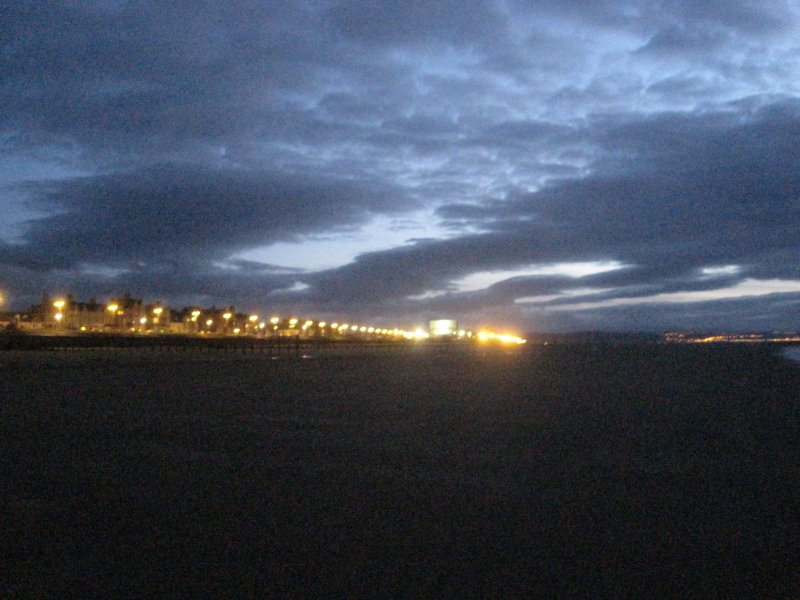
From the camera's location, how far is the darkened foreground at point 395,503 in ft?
23.6

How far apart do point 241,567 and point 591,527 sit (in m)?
3.92

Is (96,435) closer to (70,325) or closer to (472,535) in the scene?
(472,535)

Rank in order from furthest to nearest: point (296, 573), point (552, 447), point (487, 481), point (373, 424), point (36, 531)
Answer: point (373, 424), point (552, 447), point (487, 481), point (36, 531), point (296, 573)

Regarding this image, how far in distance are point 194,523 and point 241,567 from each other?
5.87ft

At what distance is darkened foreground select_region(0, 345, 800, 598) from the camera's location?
7195 millimetres

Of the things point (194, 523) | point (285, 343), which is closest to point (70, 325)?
point (285, 343)

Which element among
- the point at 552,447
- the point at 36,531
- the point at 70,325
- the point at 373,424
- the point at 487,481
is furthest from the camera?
the point at 70,325

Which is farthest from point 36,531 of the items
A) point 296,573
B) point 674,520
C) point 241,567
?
point 674,520

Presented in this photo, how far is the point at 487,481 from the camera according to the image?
11.7 meters

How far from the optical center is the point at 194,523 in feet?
29.5

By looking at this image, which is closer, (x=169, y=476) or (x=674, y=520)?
(x=674, y=520)

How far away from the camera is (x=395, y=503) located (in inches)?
399

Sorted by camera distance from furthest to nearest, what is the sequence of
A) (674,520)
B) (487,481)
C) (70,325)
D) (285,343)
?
(70,325)
(285,343)
(487,481)
(674,520)

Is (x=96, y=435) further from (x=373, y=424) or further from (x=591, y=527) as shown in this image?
(x=591, y=527)
